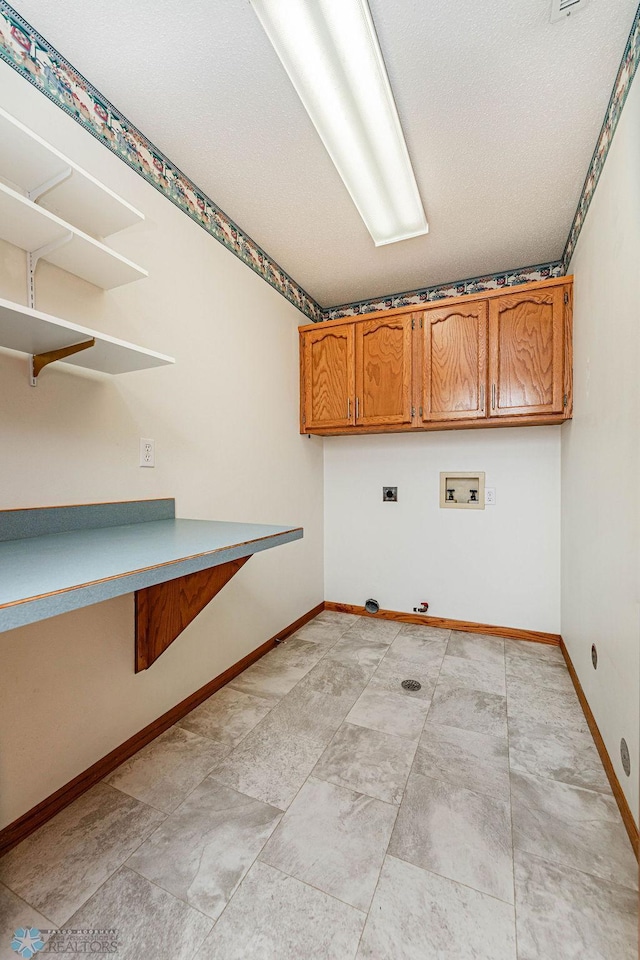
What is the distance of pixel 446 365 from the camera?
2635mm

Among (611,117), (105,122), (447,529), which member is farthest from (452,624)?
(105,122)

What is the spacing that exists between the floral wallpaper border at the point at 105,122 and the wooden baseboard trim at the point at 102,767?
2363 mm

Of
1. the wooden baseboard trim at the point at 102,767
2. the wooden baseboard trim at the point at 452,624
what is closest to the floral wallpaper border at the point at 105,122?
the wooden baseboard trim at the point at 102,767

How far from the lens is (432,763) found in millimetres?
1593

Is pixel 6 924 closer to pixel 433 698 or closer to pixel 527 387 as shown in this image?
pixel 433 698

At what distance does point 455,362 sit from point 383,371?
48cm

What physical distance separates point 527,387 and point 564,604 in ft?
4.58

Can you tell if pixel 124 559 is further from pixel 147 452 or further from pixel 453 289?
pixel 453 289

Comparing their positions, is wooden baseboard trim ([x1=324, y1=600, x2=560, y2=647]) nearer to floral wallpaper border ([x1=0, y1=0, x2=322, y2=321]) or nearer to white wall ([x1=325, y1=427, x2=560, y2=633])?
white wall ([x1=325, y1=427, x2=560, y2=633])

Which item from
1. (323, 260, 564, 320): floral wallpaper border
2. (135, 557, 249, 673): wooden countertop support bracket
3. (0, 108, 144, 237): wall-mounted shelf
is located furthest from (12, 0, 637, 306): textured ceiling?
(135, 557, 249, 673): wooden countertop support bracket

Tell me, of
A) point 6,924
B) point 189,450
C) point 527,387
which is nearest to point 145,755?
point 6,924

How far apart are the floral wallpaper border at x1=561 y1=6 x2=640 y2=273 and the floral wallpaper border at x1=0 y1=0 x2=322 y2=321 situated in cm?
176

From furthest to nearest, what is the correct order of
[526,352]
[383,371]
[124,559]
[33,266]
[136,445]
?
[383,371] < [526,352] < [136,445] < [33,266] < [124,559]

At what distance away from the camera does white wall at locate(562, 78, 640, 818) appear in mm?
1272
